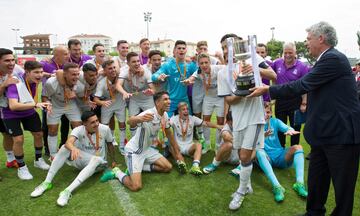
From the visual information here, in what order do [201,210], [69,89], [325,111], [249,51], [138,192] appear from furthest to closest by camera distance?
[69,89]
[138,192]
[201,210]
[249,51]
[325,111]

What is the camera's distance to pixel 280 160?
15.6ft

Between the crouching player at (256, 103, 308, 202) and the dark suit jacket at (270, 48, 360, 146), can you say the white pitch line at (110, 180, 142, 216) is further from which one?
the dark suit jacket at (270, 48, 360, 146)

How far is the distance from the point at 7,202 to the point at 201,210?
2.65 meters

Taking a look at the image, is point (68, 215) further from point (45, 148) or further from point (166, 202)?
point (45, 148)

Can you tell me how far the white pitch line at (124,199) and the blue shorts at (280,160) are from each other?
2452mm

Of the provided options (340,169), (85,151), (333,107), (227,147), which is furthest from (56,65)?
(340,169)

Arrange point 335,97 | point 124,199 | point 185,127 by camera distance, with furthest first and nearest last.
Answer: point 185,127
point 124,199
point 335,97

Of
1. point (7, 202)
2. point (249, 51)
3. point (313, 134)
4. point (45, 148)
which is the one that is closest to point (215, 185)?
point (313, 134)

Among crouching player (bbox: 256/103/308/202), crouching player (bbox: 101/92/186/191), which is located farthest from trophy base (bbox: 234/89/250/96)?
crouching player (bbox: 101/92/186/191)

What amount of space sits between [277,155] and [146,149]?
2196 millimetres

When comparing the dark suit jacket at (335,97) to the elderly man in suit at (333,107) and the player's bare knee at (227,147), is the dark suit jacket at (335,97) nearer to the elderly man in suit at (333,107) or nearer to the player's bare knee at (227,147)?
the elderly man in suit at (333,107)

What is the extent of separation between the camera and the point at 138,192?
4.18 m

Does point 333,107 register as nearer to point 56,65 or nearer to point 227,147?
point 227,147

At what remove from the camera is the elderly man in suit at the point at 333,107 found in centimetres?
275
